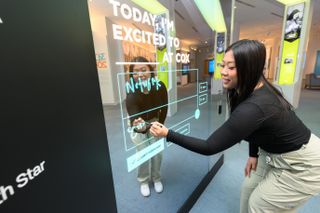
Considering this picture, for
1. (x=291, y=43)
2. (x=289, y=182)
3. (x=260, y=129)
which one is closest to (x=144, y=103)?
(x=260, y=129)

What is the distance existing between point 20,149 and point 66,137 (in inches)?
5.2

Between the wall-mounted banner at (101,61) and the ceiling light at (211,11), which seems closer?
the wall-mounted banner at (101,61)

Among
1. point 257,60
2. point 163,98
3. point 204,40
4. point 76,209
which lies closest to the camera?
point 76,209

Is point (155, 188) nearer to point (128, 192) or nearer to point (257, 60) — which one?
point (128, 192)

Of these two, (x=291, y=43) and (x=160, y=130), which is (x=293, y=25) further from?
(x=160, y=130)

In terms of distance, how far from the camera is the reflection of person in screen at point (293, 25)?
3.99 metres

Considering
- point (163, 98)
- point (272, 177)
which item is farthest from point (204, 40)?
point (272, 177)

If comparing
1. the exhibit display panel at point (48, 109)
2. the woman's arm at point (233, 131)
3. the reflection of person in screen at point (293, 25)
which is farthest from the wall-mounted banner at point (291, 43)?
the exhibit display panel at point (48, 109)

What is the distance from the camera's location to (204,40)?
74.8 inches

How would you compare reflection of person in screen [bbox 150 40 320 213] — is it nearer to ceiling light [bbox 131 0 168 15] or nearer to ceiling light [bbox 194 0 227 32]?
ceiling light [bbox 131 0 168 15]

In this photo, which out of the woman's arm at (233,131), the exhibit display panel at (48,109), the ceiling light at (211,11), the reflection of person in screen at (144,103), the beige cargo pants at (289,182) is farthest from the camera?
the ceiling light at (211,11)

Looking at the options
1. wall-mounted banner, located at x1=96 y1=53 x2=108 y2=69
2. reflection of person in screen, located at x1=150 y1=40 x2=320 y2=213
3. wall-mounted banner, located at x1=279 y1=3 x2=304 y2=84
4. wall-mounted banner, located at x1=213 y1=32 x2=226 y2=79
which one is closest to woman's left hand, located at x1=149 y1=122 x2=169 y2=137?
reflection of person in screen, located at x1=150 y1=40 x2=320 y2=213

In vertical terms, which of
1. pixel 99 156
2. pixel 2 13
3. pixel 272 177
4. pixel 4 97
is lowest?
pixel 272 177

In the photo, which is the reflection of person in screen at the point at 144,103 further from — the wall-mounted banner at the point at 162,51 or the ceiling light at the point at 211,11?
the ceiling light at the point at 211,11
